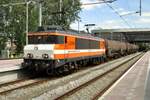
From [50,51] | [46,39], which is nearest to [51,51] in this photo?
[50,51]

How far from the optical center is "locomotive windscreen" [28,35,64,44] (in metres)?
20.8

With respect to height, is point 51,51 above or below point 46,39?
below

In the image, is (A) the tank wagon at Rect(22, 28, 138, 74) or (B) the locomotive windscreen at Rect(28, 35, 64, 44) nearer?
(A) the tank wagon at Rect(22, 28, 138, 74)

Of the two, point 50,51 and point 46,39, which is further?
point 46,39

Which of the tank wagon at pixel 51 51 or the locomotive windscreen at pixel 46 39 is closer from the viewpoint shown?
the tank wagon at pixel 51 51

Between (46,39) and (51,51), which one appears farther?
(46,39)

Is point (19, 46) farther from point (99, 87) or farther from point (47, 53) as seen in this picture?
point (99, 87)

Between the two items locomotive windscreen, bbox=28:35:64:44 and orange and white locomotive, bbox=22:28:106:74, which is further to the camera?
locomotive windscreen, bbox=28:35:64:44

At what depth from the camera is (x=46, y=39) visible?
21.0 metres

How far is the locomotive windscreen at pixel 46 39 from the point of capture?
68.2ft

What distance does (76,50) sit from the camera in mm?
24234

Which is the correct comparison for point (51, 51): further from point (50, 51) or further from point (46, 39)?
point (46, 39)

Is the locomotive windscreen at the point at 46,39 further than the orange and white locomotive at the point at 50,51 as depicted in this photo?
Yes

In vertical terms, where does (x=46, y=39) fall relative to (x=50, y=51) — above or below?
above
